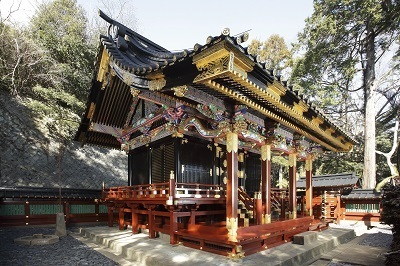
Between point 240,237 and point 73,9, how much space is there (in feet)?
104

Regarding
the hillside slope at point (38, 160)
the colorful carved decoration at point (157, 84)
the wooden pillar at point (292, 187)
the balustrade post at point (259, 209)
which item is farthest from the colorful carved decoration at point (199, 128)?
the hillside slope at point (38, 160)

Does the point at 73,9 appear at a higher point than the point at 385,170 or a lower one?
higher

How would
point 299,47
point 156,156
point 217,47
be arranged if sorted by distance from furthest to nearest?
point 299,47
point 156,156
point 217,47

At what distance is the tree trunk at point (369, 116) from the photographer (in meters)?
18.9

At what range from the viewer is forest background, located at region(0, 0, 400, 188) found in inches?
757

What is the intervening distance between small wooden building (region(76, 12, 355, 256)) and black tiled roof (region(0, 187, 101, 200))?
→ 10.3ft

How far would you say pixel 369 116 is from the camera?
1962 centimetres

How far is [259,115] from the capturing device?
926 centimetres

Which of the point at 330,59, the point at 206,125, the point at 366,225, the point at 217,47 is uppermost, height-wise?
the point at 330,59

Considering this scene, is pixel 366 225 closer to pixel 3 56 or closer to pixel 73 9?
pixel 3 56

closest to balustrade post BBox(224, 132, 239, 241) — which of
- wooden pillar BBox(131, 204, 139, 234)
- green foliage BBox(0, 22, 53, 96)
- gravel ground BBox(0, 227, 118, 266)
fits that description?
gravel ground BBox(0, 227, 118, 266)

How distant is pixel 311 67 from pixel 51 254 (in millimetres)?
21761

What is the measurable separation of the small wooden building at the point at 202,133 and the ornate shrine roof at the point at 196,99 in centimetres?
3

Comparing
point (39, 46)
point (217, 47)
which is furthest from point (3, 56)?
point (217, 47)
